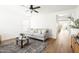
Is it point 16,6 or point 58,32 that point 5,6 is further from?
point 58,32

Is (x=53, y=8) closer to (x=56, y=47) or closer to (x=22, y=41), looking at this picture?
(x=56, y=47)

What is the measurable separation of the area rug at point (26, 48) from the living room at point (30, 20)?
0.06 meters

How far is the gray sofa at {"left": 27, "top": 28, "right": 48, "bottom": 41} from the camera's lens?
204cm

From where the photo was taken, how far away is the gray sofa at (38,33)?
204 centimetres

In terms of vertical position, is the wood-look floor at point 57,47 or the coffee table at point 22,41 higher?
the coffee table at point 22,41

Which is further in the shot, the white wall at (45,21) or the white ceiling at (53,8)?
the white wall at (45,21)

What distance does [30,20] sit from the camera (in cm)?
203

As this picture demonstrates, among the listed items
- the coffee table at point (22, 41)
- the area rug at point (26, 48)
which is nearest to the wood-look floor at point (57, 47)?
the area rug at point (26, 48)

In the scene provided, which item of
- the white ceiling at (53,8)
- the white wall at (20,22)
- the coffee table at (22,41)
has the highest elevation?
the white ceiling at (53,8)

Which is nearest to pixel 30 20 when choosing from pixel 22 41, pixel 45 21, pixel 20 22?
pixel 20 22

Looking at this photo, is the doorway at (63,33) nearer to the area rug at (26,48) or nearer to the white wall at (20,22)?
the white wall at (20,22)

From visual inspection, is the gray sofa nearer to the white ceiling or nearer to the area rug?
the area rug

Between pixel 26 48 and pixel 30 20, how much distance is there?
575 mm
